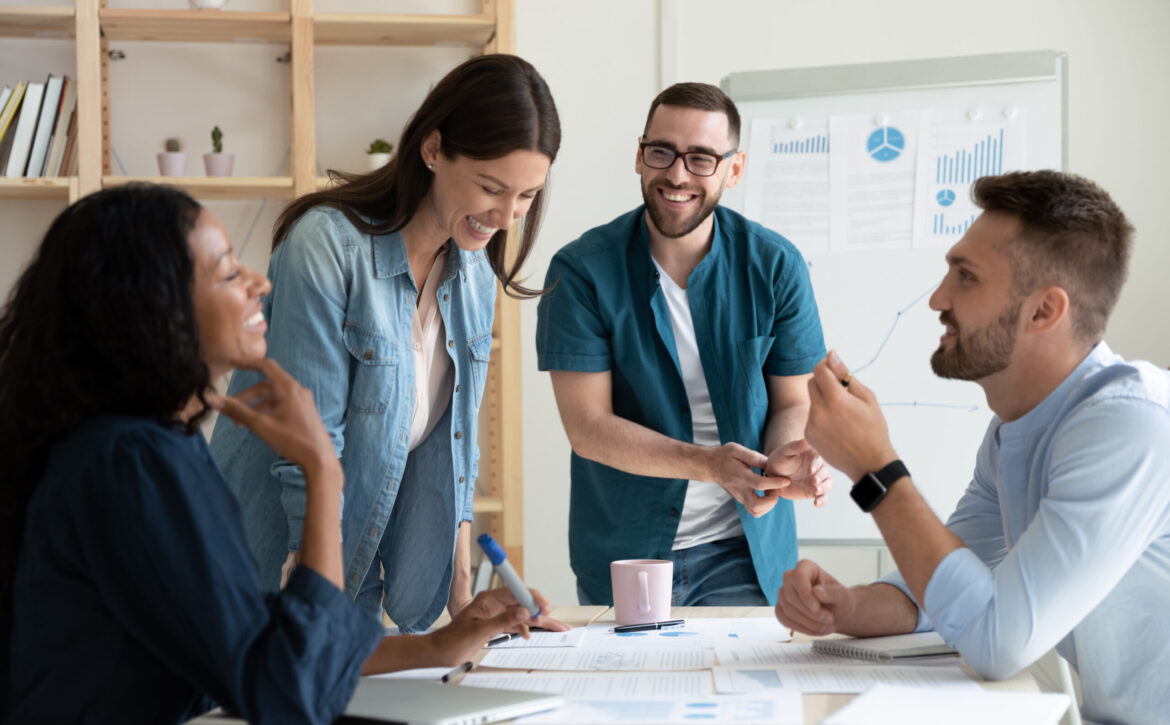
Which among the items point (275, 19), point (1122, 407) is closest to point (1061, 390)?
point (1122, 407)

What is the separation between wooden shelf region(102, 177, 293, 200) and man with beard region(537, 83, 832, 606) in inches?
52.4

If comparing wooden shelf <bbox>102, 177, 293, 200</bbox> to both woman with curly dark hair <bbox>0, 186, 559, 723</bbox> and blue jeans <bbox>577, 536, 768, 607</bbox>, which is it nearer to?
blue jeans <bbox>577, 536, 768, 607</bbox>

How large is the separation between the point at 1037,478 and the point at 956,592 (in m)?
0.25

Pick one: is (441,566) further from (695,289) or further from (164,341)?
(164,341)

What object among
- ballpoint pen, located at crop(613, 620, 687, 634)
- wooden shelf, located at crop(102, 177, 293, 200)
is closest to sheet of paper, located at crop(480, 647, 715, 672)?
ballpoint pen, located at crop(613, 620, 687, 634)

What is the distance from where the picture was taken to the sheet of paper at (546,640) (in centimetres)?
147

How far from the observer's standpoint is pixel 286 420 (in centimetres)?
109

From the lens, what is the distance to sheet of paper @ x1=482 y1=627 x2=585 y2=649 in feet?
4.83

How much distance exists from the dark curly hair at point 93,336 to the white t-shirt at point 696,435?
1.24 metres

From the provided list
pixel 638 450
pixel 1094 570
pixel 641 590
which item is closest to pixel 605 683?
pixel 641 590

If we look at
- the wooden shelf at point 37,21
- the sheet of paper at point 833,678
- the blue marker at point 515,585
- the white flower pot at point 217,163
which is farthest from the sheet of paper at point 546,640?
the wooden shelf at point 37,21

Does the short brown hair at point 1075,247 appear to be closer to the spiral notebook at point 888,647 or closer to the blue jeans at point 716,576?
the spiral notebook at point 888,647

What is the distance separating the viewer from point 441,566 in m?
1.85

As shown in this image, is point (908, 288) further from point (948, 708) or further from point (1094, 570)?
point (948, 708)
